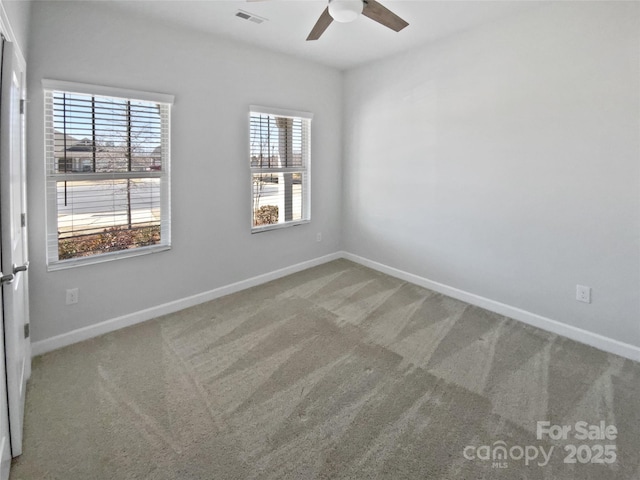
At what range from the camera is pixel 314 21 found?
2953 mm

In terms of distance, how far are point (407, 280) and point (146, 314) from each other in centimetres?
279

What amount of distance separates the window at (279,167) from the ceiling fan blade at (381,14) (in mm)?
1578

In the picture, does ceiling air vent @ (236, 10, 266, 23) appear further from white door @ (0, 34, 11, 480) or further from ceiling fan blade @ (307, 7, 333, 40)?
white door @ (0, 34, 11, 480)

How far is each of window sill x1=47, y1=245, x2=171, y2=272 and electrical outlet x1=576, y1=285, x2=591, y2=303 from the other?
350 cm

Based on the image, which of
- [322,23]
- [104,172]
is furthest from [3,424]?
[322,23]

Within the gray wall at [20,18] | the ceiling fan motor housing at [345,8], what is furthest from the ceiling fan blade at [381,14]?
the gray wall at [20,18]

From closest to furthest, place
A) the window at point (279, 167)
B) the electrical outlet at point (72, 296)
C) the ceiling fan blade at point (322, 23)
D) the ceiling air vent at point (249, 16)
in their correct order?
the ceiling fan blade at point (322, 23)
the electrical outlet at point (72, 296)
the ceiling air vent at point (249, 16)
the window at point (279, 167)

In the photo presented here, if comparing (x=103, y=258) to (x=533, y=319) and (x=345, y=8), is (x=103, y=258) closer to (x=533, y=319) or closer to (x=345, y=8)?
(x=345, y=8)

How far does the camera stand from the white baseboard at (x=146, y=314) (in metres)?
2.57

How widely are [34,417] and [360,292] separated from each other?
2.76 m

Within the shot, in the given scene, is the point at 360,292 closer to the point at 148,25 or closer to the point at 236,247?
the point at 236,247

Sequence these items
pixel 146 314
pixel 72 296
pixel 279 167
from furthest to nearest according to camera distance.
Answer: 1. pixel 279 167
2. pixel 146 314
3. pixel 72 296

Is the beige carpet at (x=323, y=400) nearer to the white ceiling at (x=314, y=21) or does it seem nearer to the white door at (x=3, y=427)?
the white door at (x=3, y=427)

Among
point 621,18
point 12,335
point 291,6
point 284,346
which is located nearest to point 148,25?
point 291,6
